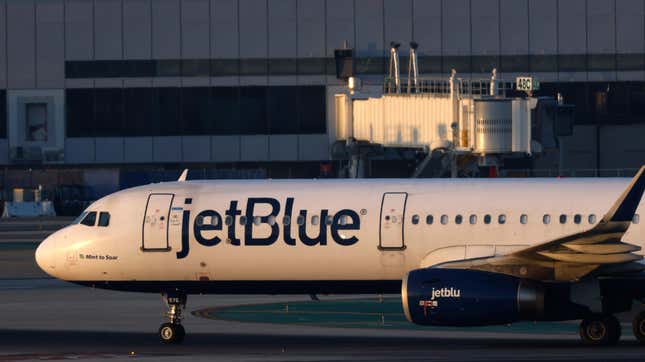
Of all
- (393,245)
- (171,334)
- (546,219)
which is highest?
(546,219)

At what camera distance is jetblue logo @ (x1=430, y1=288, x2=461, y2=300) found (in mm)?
26297

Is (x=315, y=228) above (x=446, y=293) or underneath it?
above

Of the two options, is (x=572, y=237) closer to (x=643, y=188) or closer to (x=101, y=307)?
(x=643, y=188)

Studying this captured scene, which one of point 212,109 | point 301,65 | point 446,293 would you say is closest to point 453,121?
point 301,65

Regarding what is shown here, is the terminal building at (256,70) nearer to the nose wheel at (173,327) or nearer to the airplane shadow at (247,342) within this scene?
the airplane shadow at (247,342)

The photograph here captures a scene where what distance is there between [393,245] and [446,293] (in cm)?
223

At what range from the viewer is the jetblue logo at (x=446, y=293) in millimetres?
26297

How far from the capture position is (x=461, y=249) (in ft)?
91.7

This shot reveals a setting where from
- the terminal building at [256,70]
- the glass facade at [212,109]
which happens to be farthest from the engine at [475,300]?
the glass facade at [212,109]

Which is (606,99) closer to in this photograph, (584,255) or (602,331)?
(602,331)

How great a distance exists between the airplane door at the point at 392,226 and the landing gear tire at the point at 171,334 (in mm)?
4558

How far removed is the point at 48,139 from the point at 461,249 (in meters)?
53.0

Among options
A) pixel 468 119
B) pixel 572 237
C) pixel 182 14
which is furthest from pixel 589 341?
pixel 182 14

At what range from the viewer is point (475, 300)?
2623 centimetres
